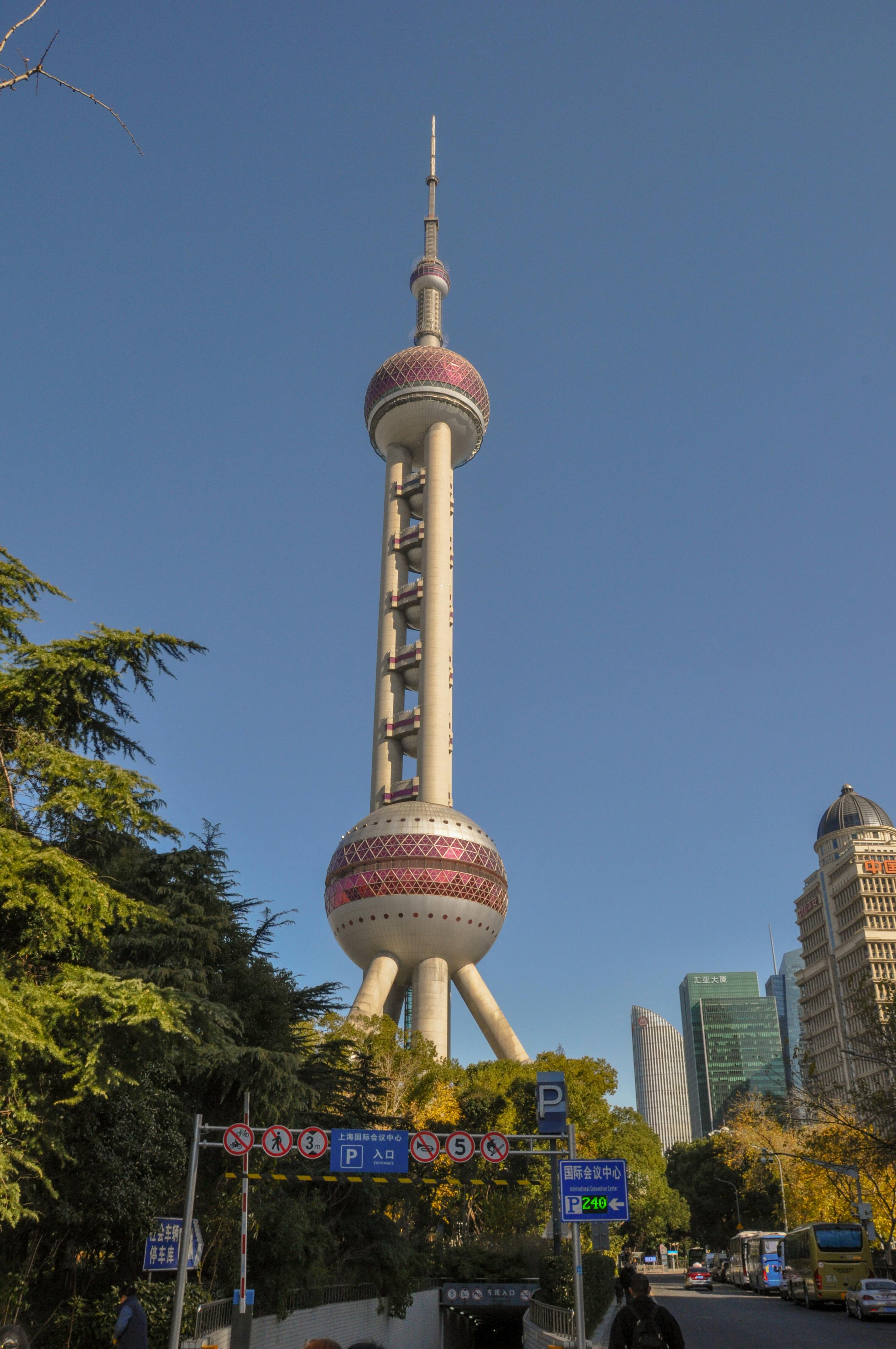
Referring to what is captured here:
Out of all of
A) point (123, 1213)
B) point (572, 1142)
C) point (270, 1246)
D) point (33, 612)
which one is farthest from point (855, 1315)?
point (33, 612)

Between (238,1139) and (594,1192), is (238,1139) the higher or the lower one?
the higher one

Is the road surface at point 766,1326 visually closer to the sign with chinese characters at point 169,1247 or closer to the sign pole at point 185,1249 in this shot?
the sign with chinese characters at point 169,1247

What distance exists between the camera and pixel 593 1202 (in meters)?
21.1

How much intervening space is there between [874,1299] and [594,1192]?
44.8 ft

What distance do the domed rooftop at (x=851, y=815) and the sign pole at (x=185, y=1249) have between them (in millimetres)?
114502

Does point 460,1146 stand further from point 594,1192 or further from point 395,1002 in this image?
point 395,1002

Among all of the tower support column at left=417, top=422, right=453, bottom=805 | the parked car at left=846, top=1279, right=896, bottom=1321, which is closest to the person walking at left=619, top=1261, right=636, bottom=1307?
the parked car at left=846, top=1279, right=896, bottom=1321

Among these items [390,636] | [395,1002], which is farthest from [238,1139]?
[390,636]

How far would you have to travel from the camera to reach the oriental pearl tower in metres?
71.1

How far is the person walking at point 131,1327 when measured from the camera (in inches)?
631

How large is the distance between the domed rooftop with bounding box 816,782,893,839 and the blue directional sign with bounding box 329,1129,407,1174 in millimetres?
110776

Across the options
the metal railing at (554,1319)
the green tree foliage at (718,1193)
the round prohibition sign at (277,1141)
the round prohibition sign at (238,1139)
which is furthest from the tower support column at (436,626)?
the round prohibition sign at (238,1139)

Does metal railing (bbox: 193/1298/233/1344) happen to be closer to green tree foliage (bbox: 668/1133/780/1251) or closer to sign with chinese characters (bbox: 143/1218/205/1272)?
sign with chinese characters (bbox: 143/1218/205/1272)

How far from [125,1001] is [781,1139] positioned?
65.1m
